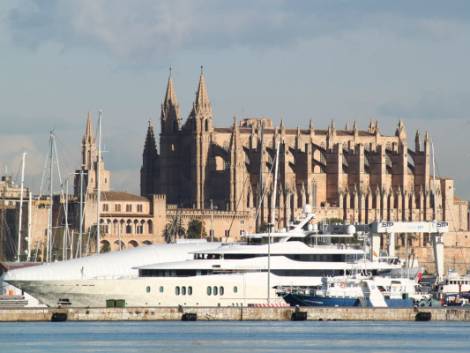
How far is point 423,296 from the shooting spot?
10431 centimetres

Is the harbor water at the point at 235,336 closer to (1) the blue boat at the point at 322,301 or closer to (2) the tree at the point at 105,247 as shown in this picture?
(1) the blue boat at the point at 322,301

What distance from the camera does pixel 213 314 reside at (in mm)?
90562

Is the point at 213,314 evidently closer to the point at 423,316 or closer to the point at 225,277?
the point at 225,277

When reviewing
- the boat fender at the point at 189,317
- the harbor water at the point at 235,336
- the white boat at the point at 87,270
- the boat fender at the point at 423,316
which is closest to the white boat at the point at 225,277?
the white boat at the point at 87,270

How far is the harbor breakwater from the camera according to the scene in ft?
295

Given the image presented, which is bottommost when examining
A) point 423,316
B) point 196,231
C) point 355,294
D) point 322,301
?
point 423,316

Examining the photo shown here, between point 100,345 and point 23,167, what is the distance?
192ft

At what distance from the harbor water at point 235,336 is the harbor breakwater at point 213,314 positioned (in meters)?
0.33

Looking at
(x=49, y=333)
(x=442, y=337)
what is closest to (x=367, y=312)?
(x=442, y=337)

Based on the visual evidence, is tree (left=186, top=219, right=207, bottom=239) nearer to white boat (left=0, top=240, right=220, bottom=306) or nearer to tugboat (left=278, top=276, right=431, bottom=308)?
white boat (left=0, top=240, right=220, bottom=306)

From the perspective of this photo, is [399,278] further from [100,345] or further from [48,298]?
[100,345]

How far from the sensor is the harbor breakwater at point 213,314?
89812 mm

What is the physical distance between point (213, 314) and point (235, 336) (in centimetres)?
831

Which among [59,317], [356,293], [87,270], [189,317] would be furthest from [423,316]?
[87,270]
